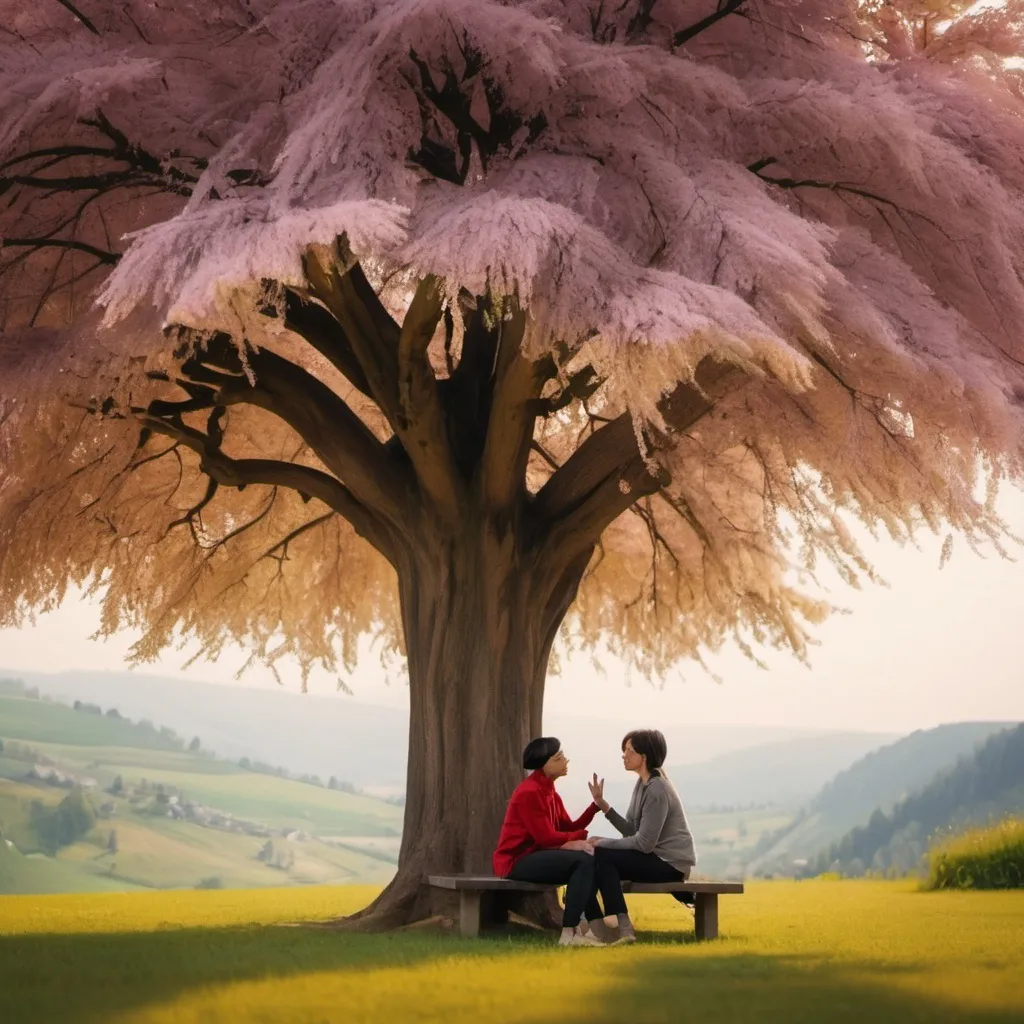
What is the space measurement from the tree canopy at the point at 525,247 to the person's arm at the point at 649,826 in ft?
7.20

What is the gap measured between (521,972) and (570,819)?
2.02 metres

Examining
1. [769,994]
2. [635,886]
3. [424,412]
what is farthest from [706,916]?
[424,412]

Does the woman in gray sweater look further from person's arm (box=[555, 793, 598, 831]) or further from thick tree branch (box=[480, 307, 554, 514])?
thick tree branch (box=[480, 307, 554, 514])

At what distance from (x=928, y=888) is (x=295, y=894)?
6554 millimetres

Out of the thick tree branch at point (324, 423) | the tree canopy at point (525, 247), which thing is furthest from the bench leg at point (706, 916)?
the thick tree branch at point (324, 423)

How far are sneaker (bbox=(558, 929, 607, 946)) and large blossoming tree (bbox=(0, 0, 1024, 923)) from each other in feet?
6.21

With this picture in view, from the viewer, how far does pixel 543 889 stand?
9195 mm

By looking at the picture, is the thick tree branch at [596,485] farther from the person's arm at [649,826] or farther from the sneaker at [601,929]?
the sneaker at [601,929]

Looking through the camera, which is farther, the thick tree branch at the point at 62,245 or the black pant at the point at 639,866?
the thick tree branch at the point at 62,245

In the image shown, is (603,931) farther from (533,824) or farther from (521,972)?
(521,972)

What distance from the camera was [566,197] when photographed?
9.09 m

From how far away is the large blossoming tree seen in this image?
8.55 m

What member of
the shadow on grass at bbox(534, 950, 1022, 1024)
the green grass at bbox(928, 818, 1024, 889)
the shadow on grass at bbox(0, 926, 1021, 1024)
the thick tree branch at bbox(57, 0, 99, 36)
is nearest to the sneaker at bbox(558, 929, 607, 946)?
the shadow on grass at bbox(0, 926, 1021, 1024)

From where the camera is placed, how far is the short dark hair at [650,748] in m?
8.76
